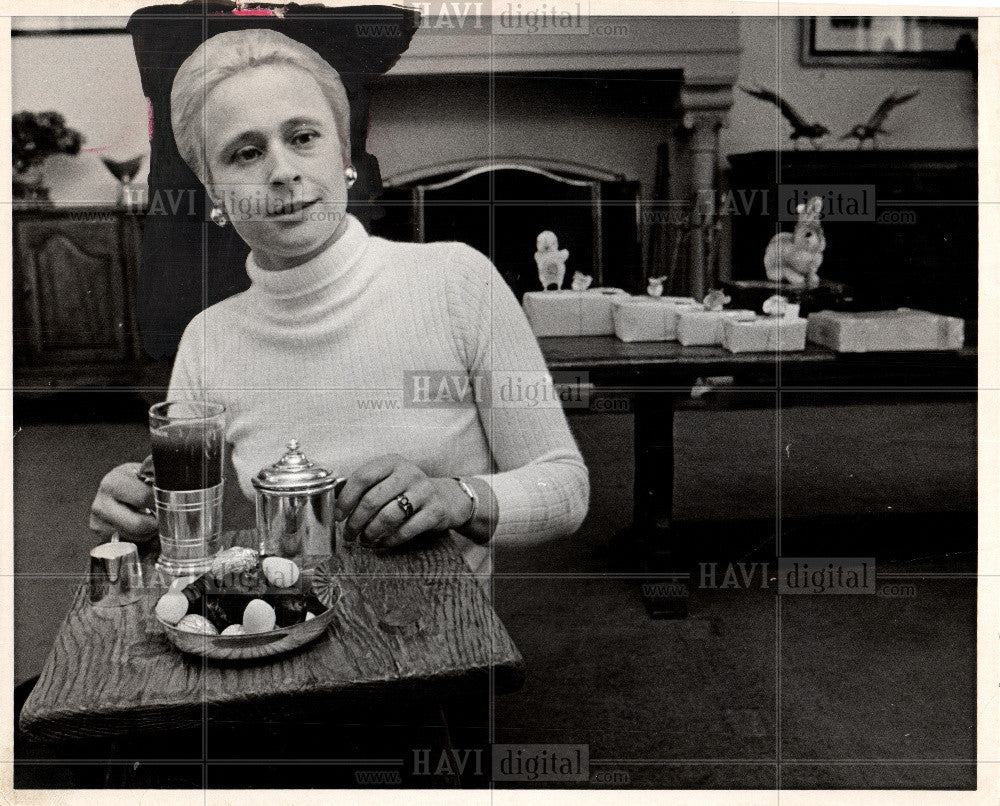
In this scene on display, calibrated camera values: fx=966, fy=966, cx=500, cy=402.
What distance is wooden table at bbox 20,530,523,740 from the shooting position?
2.88 feet

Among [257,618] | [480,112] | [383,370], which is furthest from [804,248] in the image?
[257,618]

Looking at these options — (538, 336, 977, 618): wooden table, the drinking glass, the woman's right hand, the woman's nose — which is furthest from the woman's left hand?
(538, 336, 977, 618): wooden table

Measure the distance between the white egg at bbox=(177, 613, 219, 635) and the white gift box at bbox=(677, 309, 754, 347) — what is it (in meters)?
1.56

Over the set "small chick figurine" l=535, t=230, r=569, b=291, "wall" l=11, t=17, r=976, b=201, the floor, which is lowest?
the floor

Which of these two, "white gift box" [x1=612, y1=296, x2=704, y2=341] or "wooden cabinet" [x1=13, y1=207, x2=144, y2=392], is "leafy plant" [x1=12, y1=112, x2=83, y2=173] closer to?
"wooden cabinet" [x1=13, y1=207, x2=144, y2=392]

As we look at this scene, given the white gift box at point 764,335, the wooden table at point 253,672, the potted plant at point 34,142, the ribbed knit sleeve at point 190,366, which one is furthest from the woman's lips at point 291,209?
the white gift box at point 764,335

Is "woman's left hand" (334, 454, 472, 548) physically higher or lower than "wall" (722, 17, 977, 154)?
lower

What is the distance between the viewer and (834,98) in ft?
6.82

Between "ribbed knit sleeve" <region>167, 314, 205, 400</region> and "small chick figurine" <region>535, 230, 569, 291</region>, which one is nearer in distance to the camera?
"ribbed knit sleeve" <region>167, 314, 205, 400</region>

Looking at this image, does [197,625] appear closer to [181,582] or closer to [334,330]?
[181,582]

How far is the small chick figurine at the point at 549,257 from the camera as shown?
6.19ft

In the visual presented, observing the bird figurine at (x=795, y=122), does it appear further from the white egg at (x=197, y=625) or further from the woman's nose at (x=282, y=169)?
the white egg at (x=197, y=625)

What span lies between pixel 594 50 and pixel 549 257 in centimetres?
39

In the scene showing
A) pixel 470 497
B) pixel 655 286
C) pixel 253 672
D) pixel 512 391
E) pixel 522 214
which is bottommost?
pixel 253 672
